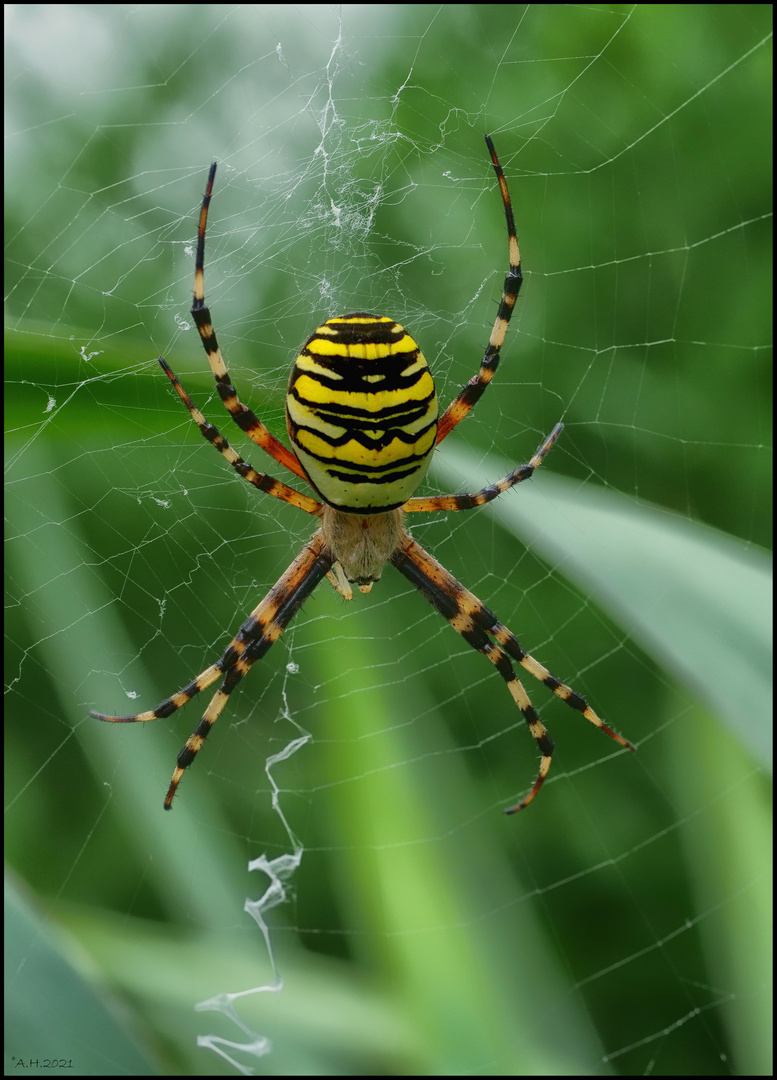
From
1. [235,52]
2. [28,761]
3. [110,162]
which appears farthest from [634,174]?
[28,761]

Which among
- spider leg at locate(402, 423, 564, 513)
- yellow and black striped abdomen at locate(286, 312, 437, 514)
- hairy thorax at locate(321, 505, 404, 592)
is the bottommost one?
hairy thorax at locate(321, 505, 404, 592)

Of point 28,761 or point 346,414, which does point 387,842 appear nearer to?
point 346,414

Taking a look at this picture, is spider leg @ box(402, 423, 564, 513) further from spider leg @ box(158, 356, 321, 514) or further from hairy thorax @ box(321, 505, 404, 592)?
spider leg @ box(158, 356, 321, 514)

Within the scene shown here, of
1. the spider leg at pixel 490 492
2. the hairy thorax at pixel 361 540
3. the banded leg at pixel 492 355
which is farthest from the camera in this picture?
the hairy thorax at pixel 361 540

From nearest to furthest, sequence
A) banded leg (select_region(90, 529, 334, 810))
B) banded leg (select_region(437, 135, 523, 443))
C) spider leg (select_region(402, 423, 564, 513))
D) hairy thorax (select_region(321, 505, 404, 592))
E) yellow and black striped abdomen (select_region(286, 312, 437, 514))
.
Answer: yellow and black striped abdomen (select_region(286, 312, 437, 514)) → banded leg (select_region(437, 135, 523, 443)) → spider leg (select_region(402, 423, 564, 513)) → banded leg (select_region(90, 529, 334, 810)) → hairy thorax (select_region(321, 505, 404, 592))

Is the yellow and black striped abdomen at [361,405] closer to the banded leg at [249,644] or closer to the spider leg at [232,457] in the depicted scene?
the spider leg at [232,457]

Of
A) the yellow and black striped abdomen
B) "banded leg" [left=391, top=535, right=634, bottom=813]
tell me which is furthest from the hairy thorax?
the yellow and black striped abdomen

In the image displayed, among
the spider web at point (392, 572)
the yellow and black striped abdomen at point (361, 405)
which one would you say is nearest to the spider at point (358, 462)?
the yellow and black striped abdomen at point (361, 405)
